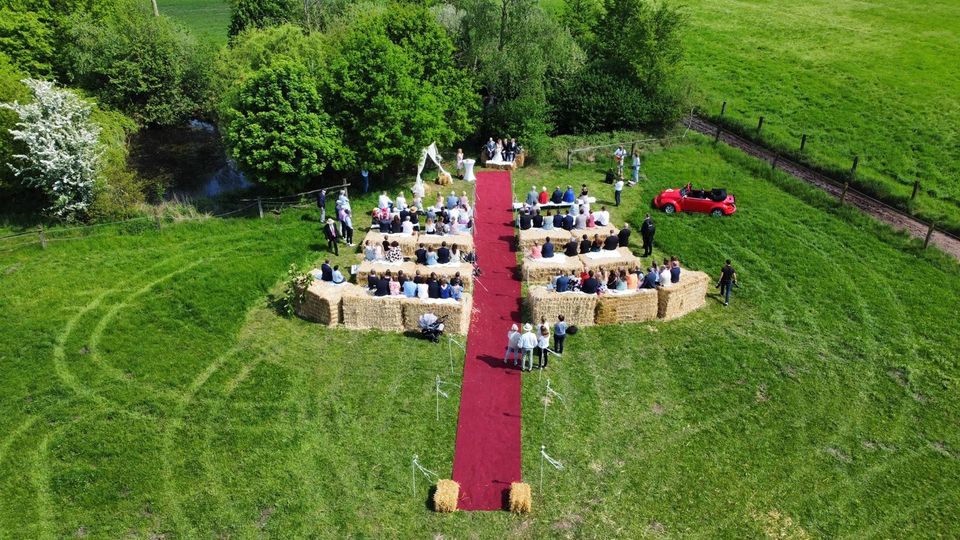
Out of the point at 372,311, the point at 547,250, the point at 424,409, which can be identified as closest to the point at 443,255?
the point at 372,311

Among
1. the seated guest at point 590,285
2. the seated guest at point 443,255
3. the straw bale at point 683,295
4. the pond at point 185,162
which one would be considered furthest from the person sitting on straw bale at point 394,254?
the pond at point 185,162

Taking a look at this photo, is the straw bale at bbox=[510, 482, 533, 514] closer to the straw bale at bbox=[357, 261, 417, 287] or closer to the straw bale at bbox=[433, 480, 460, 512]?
the straw bale at bbox=[433, 480, 460, 512]

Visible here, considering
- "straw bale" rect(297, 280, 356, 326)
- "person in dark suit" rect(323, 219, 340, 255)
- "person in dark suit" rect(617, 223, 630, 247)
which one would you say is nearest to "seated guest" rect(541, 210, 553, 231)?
"person in dark suit" rect(617, 223, 630, 247)

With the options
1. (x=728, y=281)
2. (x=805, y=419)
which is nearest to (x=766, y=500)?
(x=805, y=419)

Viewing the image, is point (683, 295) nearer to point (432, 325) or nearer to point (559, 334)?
point (559, 334)

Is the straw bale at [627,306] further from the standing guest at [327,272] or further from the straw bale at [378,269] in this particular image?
the standing guest at [327,272]

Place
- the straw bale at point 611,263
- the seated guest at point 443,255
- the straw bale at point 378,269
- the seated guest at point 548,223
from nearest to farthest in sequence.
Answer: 1. the straw bale at point 378,269
2. the seated guest at point 443,255
3. the straw bale at point 611,263
4. the seated guest at point 548,223

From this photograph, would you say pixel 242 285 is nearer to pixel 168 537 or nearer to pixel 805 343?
pixel 168 537
